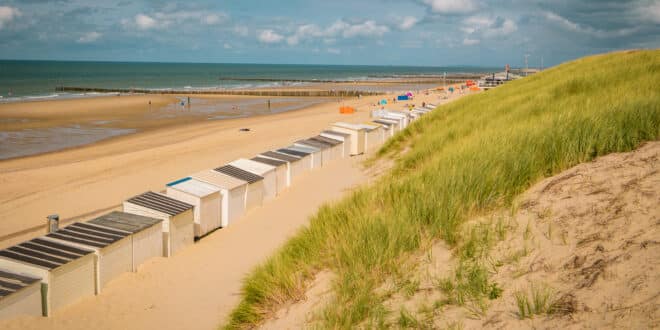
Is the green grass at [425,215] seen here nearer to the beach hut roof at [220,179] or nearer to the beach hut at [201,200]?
the beach hut at [201,200]

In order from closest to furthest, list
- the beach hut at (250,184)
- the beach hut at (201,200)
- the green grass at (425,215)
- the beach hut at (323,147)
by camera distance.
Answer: the green grass at (425,215), the beach hut at (201,200), the beach hut at (250,184), the beach hut at (323,147)

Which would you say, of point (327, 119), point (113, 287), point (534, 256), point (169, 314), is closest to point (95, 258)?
point (113, 287)

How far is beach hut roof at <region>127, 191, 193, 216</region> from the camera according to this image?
8.34 m

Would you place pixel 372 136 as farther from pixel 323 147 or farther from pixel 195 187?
pixel 195 187

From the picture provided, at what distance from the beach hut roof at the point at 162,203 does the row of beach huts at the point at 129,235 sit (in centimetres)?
2

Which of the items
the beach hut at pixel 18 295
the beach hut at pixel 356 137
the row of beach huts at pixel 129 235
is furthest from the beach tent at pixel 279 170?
the beach hut at pixel 18 295

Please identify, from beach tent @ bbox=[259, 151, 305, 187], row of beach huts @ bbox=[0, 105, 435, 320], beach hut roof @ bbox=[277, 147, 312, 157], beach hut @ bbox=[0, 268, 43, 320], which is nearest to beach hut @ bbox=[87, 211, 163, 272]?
row of beach huts @ bbox=[0, 105, 435, 320]

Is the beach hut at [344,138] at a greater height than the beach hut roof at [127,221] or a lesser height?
greater

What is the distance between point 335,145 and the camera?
15906mm

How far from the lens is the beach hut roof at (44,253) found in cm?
618

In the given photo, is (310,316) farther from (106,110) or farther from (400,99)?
(400,99)

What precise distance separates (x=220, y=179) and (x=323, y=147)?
Result: 17.6ft

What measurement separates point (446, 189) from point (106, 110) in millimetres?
41624

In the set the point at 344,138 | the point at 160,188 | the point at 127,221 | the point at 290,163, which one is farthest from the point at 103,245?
the point at 344,138
